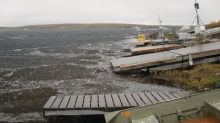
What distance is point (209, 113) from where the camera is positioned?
19.1 feet

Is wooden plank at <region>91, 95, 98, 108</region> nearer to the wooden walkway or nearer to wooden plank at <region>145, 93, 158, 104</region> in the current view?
the wooden walkway

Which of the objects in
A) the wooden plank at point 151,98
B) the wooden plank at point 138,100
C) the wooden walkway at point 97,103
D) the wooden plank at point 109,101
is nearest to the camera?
the wooden walkway at point 97,103

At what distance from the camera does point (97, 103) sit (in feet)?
25.6

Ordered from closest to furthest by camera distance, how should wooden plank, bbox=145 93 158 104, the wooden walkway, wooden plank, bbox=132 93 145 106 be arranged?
the wooden walkway < wooden plank, bbox=132 93 145 106 < wooden plank, bbox=145 93 158 104

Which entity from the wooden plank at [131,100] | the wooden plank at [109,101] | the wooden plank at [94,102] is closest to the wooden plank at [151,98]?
the wooden plank at [131,100]

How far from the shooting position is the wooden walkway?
7457 mm

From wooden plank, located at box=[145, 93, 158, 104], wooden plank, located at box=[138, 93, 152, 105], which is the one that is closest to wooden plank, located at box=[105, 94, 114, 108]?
Answer: wooden plank, located at box=[138, 93, 152, 105]

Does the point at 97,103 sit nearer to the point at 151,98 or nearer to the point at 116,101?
the point at 116,101

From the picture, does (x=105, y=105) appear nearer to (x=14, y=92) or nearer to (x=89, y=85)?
(x=89, y=85)

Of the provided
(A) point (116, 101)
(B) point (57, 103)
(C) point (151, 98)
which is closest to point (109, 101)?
(A) point (116, 101)

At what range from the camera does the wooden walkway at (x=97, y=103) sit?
746cm

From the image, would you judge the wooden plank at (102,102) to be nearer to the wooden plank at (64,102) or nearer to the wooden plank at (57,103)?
the wooden plank at (64,102)

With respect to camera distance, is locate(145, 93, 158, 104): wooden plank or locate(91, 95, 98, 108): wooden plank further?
locate(145, 93, 158, 104): wooden plank

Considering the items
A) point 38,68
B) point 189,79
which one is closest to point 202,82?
point 189,79
